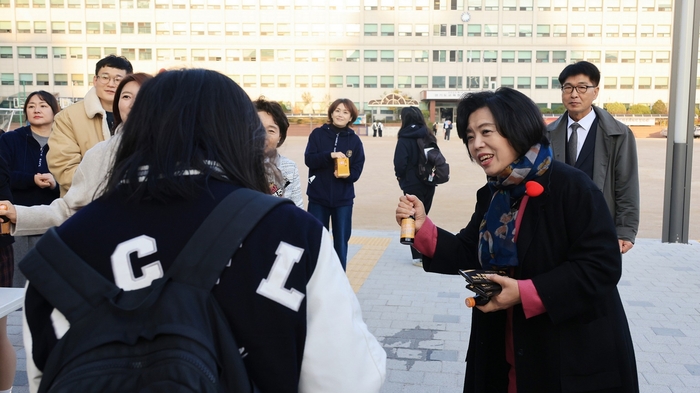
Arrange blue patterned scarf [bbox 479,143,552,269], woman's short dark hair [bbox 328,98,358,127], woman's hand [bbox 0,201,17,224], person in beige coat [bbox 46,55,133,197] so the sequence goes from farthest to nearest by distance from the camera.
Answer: woman's short dark hair [bbox 328,98,358,127]
person in beige coat [bbox 46,55,133,197]
woman's hand [bbox 0,201,17,224]
blue patterned scarf [bbox 479,143,552,269]

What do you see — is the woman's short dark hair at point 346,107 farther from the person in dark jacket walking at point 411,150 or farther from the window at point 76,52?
the window at point 76,52

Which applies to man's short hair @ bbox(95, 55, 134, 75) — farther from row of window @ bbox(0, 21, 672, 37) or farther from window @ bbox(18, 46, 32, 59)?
window @ bbox(18, 46, 32, 59)

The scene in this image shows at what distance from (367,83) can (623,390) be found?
74.6 m

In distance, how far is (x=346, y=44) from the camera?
7450 centimetres

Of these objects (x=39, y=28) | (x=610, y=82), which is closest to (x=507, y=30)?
(x=610, y=82)

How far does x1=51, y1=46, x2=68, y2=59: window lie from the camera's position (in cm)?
7281

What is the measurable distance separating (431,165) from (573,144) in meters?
2.77

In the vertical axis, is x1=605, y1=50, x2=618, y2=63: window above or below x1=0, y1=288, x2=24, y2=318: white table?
above

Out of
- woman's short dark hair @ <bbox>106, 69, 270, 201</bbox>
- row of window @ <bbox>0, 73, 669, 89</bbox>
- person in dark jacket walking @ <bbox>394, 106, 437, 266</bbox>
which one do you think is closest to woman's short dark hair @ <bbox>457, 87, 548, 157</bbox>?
woman's short dark hair @ <bbox>106, 69, 270, 201</bbox>

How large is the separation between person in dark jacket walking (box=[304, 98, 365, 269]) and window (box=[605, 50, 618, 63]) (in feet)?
244

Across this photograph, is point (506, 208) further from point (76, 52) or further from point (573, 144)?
point (76, 52)

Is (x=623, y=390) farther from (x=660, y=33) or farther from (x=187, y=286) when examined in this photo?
(x=660, y=33)

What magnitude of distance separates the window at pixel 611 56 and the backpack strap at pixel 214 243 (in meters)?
79.2

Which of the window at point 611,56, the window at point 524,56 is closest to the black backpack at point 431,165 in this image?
the window at point 524,56
